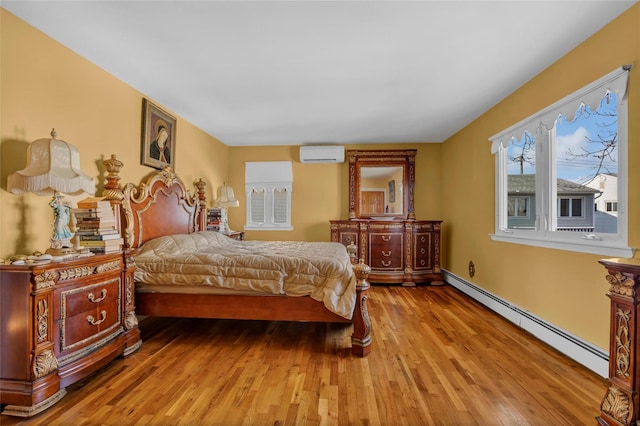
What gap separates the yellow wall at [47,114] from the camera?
1829 millimetres

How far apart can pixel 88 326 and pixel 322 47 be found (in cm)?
263

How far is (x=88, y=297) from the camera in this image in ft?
6.18

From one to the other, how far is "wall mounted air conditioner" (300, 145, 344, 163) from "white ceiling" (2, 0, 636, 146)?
57.0 inches

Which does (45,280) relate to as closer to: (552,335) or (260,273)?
(260,273)

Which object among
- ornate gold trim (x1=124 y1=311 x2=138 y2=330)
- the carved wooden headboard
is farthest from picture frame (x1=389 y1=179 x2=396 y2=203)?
ornate gold trim (x1=124 y1=311 x2=138 y2=330)

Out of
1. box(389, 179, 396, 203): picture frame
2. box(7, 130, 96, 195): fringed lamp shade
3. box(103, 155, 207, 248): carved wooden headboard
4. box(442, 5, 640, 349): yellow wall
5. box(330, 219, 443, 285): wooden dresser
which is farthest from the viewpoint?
box(389, 179, 396, 203): picture frame

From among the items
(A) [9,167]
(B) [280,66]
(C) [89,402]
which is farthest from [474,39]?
(C) [89,402]

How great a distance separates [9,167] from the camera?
1.85 meters

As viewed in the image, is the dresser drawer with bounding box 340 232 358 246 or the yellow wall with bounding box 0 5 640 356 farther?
the dresser drawer with bounding box 340 232 358 246

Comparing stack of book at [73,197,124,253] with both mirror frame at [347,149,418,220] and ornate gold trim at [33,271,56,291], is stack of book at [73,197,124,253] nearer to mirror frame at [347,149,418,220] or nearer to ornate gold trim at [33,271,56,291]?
ornate gold trim at [33,271,56,291]

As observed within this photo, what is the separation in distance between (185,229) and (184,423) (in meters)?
2.60

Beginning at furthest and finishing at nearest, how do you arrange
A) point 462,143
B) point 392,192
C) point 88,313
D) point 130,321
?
point 392,192 < point 462,143 < point 130,321 < point 88,313

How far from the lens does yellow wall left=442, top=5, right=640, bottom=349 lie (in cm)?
182

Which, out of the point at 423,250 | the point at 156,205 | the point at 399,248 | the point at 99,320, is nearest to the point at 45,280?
the point at 99,320
